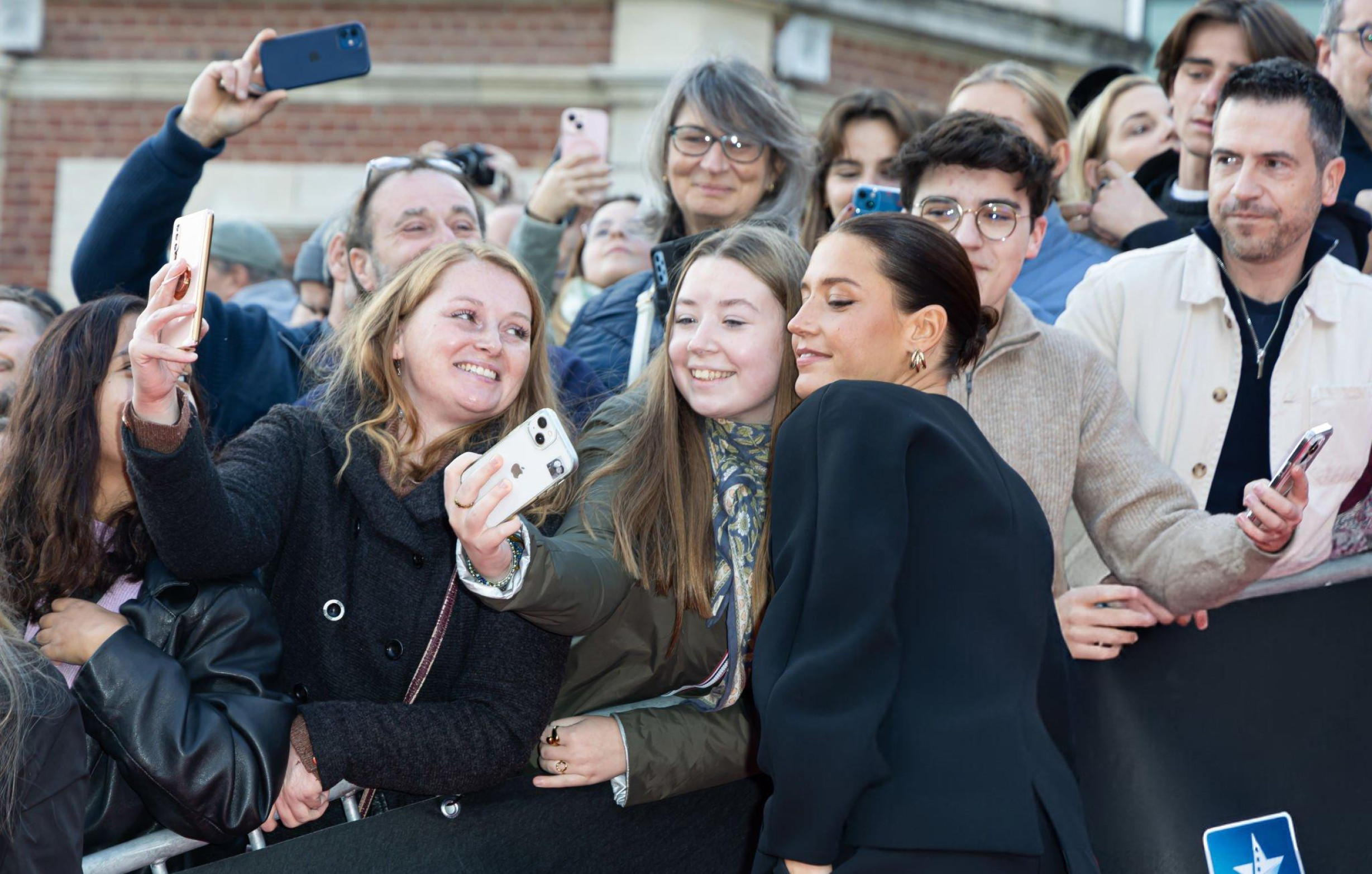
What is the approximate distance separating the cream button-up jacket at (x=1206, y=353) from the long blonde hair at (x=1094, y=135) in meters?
1.78

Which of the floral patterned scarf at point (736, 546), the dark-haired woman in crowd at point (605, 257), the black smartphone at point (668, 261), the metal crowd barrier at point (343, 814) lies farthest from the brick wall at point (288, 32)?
the metal crowd barrier at point (343, 814)

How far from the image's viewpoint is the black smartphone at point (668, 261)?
12.5 feet

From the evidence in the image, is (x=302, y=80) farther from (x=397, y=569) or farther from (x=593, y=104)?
(x=593, y=104)

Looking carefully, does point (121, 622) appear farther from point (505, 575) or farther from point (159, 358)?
point (505, 575)

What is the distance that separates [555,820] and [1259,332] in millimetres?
2245

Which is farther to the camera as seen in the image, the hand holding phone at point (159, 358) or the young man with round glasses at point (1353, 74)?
the young man with round glasses at point (1353, 74)

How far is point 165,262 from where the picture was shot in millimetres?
4043

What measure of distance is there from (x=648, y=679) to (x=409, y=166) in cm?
202

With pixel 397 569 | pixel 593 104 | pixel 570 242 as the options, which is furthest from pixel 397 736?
pixel 593 104

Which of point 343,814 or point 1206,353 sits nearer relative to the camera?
point 343,814

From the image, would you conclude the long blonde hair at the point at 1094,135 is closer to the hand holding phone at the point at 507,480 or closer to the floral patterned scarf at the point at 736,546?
the floral patterned scarf at the point at 736,546

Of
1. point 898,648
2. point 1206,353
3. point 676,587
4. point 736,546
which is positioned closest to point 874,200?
point 1206,353

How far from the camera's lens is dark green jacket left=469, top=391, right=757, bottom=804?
3.07 m

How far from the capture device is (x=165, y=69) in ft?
32.4
